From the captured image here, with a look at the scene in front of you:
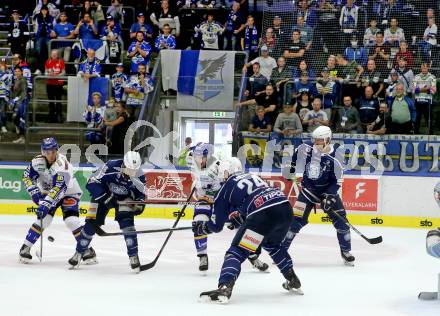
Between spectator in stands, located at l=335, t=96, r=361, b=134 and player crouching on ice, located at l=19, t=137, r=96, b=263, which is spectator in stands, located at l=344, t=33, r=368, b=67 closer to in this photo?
spectator in stands, located at l=335, t=96, r=361, b=134

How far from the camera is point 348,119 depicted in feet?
49.8

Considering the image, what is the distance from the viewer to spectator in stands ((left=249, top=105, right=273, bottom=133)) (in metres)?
15.2

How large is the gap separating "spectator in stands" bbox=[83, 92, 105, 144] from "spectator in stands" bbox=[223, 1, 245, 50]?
9.08ft

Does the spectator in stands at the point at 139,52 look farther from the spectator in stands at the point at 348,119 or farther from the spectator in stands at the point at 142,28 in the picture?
the spectator in stands at the point at 348,119

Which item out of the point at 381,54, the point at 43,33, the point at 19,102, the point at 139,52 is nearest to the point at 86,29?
the point at 43,33

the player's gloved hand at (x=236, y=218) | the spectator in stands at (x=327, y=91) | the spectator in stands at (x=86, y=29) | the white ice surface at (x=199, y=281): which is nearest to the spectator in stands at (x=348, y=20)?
the spectator in stands at (x=327, y=91)

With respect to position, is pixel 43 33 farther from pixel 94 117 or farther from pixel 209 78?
pixel 209 78

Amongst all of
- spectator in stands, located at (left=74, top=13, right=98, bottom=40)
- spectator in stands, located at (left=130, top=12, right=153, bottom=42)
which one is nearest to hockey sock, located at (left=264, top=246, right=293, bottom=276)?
spectator in stands, located at (left=130, top=12, right=153, bottom=42)

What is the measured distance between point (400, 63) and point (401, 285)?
22.4ft

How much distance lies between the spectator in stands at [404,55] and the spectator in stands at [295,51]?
1538 millimetres

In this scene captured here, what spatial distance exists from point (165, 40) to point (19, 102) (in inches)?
120

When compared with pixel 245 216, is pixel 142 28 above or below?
above

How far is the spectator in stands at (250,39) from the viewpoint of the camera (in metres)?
17.4

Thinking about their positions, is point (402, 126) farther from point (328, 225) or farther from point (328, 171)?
point (328, 171)
